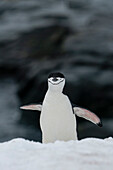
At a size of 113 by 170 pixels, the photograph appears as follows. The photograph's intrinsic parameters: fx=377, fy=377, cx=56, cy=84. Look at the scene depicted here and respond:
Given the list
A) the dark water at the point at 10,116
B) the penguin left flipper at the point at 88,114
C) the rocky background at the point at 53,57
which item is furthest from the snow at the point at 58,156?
the dark water at the point at 10,116

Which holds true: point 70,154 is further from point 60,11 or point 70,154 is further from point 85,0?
point 85,0

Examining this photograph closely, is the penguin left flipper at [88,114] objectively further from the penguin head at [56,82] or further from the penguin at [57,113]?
the penguin head at [56,82]

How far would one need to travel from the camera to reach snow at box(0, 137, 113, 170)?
229 cm

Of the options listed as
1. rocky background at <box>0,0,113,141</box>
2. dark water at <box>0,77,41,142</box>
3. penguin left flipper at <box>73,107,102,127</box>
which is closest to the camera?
penguin left flipper at <box>73,107,102,127</box>

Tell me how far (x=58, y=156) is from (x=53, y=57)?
7.35 metres

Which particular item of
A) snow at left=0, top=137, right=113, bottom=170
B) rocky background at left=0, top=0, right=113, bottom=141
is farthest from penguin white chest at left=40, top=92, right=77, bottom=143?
rocky background at left=0, top=0, right=113, bottom=141

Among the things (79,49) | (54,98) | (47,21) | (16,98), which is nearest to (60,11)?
(47,21)

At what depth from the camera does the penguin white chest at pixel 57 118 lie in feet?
10.6

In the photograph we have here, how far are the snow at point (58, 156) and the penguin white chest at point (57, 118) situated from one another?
2.03 ft

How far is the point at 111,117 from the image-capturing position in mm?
7477

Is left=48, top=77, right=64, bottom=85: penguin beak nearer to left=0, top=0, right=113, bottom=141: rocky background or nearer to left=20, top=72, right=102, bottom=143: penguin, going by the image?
left=20, top=72, right=102, bottom=143: penguin

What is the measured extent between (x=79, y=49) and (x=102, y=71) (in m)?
1.15

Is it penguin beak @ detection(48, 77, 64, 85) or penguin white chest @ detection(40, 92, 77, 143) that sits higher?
penguin beak @ detection(48, 77, 64, 85)

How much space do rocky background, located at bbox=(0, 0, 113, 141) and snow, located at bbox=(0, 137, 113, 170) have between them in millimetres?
4312
